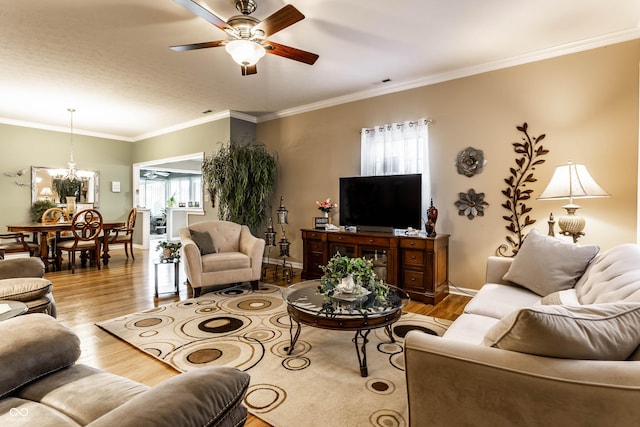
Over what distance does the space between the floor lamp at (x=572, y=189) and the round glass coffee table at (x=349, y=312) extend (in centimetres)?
173

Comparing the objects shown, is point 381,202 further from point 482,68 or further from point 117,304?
point 117,304

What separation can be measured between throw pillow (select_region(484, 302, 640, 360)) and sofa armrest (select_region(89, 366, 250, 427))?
0.85 m

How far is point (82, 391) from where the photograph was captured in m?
1.08

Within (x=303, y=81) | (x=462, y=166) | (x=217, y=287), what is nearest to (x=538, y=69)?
(x=462, y=166)

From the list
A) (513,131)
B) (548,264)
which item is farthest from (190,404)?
(513,131)

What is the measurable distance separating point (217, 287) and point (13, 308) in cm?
246

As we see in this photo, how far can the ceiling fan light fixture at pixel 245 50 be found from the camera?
2.45 m

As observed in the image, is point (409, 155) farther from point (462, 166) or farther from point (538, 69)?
point (538, 69)

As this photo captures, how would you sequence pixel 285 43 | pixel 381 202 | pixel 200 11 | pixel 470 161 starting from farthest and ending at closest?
1. pixel 381 202
2. pixel 470 161
3. pixel 285 43
4. pixel 200 11

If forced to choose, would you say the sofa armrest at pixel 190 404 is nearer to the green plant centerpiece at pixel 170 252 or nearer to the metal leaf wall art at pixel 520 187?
the green plant centerpiece at pixel 170 252

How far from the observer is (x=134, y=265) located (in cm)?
573

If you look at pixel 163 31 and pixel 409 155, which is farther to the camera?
pixel 409 155

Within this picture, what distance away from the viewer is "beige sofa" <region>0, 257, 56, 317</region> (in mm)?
2252

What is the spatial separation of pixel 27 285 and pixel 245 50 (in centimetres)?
233
